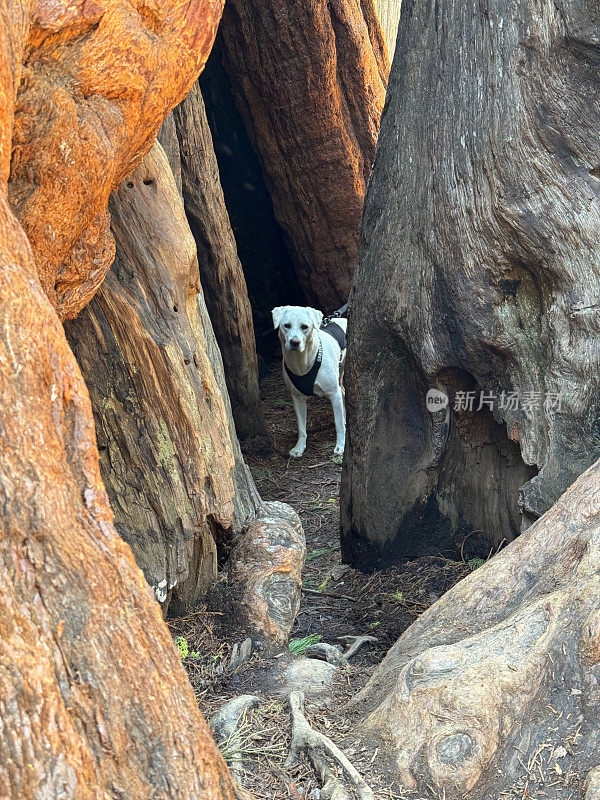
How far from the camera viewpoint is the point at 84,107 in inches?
101

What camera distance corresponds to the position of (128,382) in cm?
352

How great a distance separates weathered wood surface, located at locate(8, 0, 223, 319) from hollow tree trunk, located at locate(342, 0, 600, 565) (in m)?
1.86

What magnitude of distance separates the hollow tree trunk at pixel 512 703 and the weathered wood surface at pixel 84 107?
75.8 inches

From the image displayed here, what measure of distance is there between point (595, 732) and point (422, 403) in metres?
3.09

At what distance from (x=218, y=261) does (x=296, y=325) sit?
115 centimetres

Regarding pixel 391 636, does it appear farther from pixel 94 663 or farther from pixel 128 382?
pixel 94 663

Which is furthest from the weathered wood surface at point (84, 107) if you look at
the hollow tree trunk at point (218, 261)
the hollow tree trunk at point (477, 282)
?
the hollow tree trunk at point (218, 261)

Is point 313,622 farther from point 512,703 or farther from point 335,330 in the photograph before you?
point 335,330

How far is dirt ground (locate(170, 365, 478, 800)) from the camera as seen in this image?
2482 millimetres

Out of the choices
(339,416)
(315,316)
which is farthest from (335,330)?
(339,416)

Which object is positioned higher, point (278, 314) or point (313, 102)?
point (313, 102)

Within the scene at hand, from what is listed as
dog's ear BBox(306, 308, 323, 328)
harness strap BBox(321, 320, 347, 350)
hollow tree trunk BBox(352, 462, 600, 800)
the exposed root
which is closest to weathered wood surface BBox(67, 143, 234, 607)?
the exposed root

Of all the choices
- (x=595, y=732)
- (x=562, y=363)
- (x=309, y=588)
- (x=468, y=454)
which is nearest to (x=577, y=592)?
(x=595, y=732)

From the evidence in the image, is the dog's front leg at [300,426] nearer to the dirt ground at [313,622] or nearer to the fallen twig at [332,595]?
the dirt ground at [313,622]
